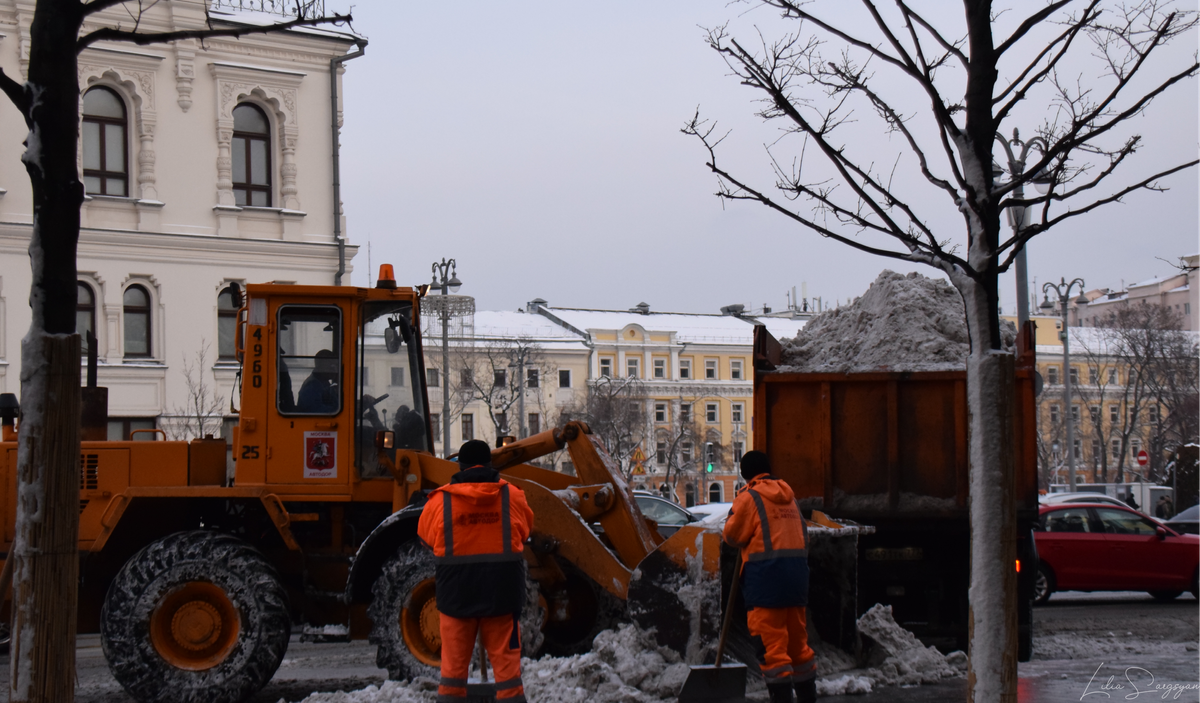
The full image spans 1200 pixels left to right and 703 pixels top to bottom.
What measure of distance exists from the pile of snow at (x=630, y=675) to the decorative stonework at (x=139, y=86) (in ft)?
68.5

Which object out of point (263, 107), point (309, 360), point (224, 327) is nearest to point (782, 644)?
point (309, 360)

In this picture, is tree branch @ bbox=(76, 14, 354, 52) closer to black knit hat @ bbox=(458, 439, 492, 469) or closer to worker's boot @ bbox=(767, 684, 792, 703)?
black knit hat @ bbox=(458, 439, 492, 469)

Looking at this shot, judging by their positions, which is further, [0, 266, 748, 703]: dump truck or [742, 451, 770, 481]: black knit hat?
[0, 266, 748, 703]: dump truck

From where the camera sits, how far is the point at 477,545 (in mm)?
6473

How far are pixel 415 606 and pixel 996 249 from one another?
15.7 feet

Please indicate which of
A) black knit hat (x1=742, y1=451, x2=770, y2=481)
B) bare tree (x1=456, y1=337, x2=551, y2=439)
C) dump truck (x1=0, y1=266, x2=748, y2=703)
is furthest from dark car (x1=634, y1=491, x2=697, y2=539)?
bare tree (x1=456, y1=337, x2=551, y2=439)

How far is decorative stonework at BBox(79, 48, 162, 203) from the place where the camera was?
25.7 meters

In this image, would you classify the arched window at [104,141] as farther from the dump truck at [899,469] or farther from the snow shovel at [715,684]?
the snow shovel at [715,684]

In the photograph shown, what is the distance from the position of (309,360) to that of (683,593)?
3.15 m

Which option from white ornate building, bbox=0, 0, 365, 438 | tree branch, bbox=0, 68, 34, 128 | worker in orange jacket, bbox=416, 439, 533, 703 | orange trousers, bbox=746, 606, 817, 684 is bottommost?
orange trousers, bbox=746, 606, 817, 684

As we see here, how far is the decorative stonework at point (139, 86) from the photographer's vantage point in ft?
84.4

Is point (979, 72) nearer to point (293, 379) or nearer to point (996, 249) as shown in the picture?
point (996, 249)

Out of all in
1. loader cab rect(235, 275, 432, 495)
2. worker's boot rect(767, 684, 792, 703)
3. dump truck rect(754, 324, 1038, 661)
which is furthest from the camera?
dump truck rect(754, 324, 1038, 661)

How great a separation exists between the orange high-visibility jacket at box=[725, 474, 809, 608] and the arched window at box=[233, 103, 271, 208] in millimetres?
22352
